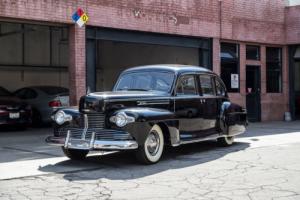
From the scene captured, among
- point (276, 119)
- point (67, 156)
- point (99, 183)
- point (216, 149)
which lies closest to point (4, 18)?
point (67, 156)

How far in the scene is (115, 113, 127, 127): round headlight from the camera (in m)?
8.95

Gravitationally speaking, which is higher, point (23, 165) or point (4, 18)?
point (4, 18)

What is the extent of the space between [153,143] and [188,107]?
1464 millimetres

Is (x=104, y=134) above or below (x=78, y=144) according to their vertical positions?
above

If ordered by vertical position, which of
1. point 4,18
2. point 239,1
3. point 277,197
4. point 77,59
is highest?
point 239,1

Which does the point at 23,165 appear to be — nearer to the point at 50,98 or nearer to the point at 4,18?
the point at 4,18

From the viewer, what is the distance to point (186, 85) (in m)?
11.0

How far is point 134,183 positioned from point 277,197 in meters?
2.09

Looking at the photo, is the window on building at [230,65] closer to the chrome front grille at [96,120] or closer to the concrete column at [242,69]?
the concrete column at [242,69]

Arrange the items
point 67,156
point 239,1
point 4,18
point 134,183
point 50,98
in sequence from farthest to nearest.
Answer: point 239,1
point 50,98
point 4,18
point 67,156
point 134,183

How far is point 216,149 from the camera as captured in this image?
11922mm

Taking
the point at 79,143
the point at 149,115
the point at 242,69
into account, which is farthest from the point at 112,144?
the point at 242,69

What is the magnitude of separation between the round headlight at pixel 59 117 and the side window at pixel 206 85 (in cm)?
327

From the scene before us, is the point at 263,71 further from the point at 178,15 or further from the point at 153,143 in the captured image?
the point at 153,143
